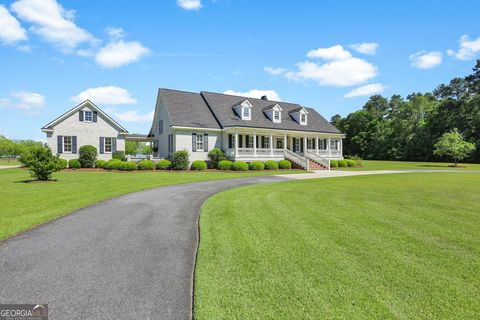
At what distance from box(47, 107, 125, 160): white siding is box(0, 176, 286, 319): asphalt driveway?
21368 millimetres

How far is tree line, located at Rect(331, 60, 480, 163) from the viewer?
50.0 metres

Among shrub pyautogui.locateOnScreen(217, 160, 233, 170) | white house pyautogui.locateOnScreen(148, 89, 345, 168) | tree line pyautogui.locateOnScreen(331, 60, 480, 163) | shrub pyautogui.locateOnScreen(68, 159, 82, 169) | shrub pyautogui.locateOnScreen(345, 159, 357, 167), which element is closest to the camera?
shrub pyautogui.locateOnScreen(68, 159, 82, 169)

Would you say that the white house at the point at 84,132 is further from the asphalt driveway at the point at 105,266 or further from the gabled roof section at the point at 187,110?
the asphalt driveway at the point at 105,266

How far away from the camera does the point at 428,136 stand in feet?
173

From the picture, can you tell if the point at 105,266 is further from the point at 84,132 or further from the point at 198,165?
the point at 84,132

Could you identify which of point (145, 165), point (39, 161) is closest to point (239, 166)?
point (145, 165)

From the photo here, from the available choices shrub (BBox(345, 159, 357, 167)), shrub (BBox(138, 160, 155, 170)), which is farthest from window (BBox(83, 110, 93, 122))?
shrub (BBox(345, 159, 357, 167))

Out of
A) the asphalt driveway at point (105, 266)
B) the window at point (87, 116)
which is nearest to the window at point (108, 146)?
the window at point (87, 116)

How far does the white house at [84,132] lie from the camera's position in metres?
26.0

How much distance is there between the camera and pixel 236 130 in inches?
1120

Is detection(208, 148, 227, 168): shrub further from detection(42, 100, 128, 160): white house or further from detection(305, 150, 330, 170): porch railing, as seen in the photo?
detection(305, 150, 330, 170): porch railing

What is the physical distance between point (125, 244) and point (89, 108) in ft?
83.6

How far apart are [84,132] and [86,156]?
110 inches

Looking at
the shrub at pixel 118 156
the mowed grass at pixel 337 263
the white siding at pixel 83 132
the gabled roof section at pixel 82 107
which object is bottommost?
the mowed grass at pixel 337 263
